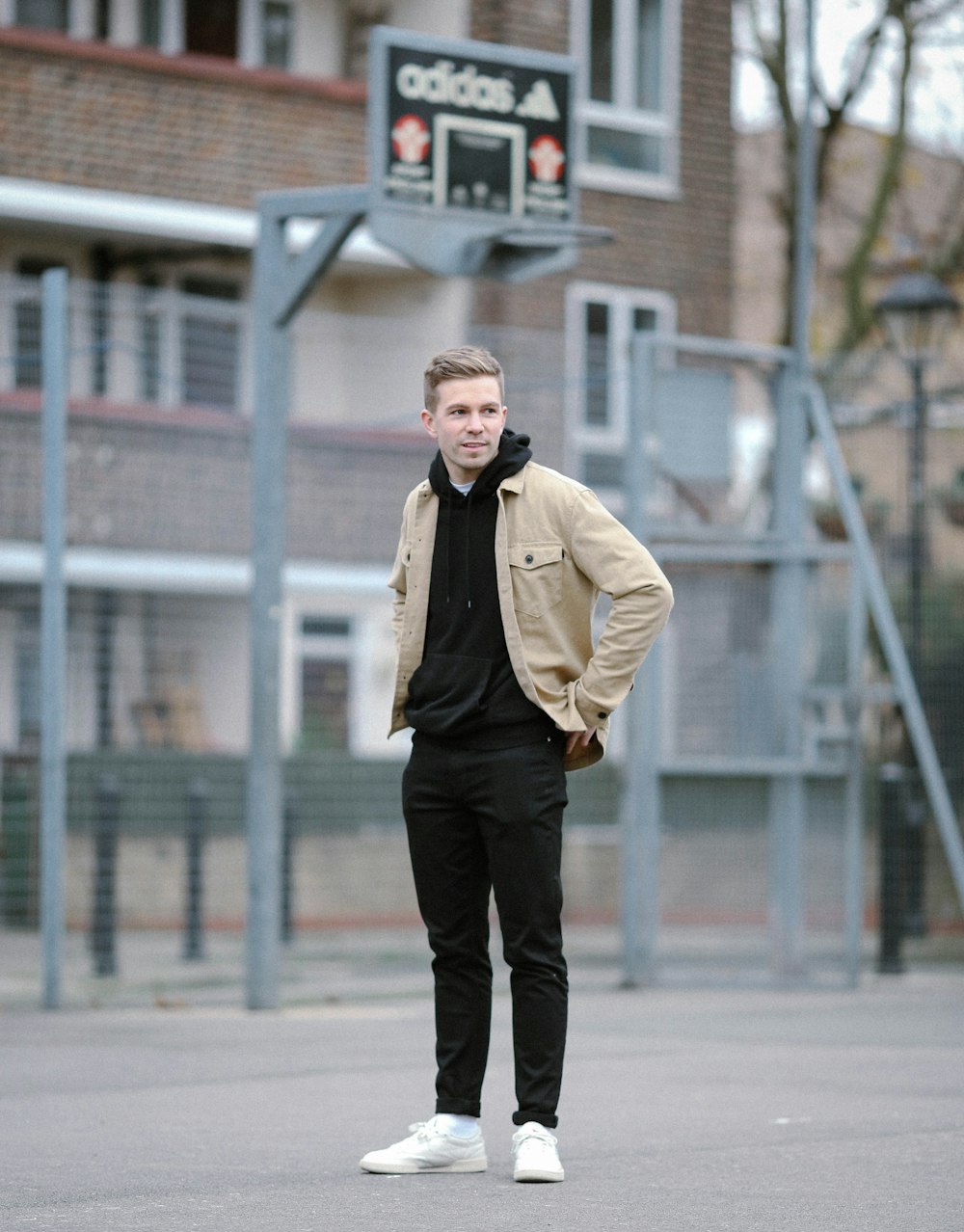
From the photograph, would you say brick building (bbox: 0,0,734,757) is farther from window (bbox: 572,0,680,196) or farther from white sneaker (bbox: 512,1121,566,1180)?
white sneaker (bbox: 512,1121,566,1180)

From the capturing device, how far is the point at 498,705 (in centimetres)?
616

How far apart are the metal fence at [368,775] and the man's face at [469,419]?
17.9ft

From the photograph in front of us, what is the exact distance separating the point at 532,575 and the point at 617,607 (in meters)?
0.22

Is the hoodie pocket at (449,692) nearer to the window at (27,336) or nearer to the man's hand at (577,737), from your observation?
the man's hand at (577,737)

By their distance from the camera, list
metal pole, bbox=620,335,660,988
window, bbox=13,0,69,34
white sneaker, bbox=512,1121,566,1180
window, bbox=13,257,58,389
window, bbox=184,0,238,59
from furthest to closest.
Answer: window, bbox=184,0,238,59 → window, bbox=13,0,69,34 → metal pole, bbox=620,335,660,988 → window, bbox=13,257,58,389 → white sneaker, bbox=512,1121,566,1180

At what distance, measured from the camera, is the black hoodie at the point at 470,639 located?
6.17 meters

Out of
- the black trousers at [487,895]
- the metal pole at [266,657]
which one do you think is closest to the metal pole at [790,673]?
the metal pole at [266,657]

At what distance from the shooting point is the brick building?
481 inches

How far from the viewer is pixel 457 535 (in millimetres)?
6266

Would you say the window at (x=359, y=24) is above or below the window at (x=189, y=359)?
above

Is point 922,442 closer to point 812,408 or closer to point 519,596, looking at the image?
point 812,408

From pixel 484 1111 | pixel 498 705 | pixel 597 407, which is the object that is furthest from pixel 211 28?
pixel 498 705

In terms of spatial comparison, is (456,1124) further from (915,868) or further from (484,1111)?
A: (915,868)

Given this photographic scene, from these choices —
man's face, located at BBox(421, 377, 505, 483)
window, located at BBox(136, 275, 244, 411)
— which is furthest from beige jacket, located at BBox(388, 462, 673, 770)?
window, located at BBox(136, 275, 244, 411)
